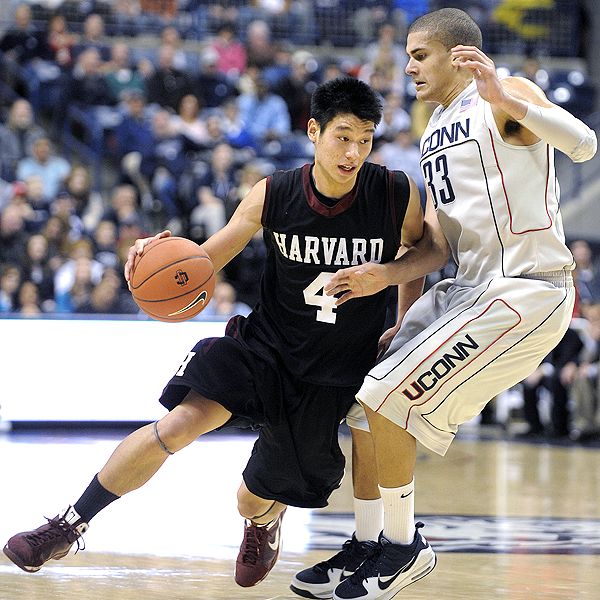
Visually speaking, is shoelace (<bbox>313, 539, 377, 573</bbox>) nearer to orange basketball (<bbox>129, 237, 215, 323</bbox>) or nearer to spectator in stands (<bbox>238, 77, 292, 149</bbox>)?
orange basketball (<bbox>129, 237, 215, 323</bbox>)

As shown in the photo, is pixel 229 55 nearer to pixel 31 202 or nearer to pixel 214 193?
pixel 214 193

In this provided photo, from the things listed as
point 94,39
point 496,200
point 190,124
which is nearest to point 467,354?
point 496,200

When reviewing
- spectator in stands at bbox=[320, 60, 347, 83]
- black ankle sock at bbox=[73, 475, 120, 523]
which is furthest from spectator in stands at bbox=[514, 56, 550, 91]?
black ankle sock at bbox=[73, 475, 120, 523]

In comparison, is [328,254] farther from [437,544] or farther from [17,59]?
[17,59]

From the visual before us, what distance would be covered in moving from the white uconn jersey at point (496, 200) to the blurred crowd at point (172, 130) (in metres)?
6.76

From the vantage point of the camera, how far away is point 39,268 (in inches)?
446

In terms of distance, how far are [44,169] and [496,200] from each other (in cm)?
916

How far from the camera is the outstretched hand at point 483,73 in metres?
3.85

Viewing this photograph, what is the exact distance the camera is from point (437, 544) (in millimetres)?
5441

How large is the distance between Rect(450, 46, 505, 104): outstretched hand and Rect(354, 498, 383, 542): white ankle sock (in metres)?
1.57

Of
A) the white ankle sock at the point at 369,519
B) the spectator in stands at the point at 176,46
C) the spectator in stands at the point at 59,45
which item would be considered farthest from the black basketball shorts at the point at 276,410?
the spectator in stands at the point at 176,46

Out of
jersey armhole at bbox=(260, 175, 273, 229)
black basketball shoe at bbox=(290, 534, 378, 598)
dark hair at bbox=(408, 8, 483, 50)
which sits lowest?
black basketball shoe at bbox=(290, 534, 378, 598)

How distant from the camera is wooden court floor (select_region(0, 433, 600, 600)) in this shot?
14.3 ft

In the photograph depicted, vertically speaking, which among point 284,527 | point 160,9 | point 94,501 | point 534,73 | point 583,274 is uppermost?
point 160,9
